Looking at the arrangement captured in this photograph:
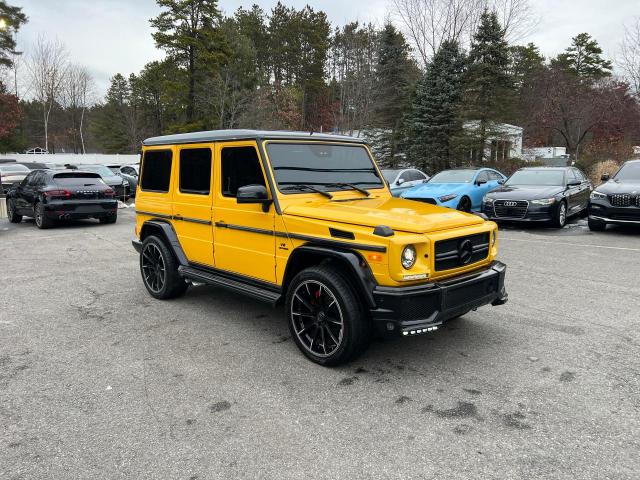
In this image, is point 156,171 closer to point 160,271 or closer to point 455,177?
point 160,271

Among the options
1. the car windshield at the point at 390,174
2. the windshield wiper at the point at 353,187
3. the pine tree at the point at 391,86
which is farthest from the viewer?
the pine tree at the point at 391,86

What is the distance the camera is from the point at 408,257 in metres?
3.46

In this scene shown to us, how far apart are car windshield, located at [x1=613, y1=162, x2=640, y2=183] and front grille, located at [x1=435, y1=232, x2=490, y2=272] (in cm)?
871

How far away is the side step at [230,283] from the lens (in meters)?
4.32

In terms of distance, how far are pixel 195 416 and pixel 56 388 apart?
125cm

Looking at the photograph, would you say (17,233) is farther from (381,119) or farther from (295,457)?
(381,119)

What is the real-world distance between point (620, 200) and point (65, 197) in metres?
13.4

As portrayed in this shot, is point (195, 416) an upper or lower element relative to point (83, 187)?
lower

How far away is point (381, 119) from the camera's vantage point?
3622 cm

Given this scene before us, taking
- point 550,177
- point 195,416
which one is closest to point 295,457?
point 195,416

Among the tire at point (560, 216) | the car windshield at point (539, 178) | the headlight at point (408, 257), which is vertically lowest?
the headlight at point (408, 257)

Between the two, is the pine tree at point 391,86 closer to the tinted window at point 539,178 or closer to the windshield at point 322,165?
the tinted window at point 539,178

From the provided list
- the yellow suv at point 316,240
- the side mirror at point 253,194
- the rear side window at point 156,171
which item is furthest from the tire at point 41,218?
the side mirror at point 253,194

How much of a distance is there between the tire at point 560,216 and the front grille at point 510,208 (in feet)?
2.74
